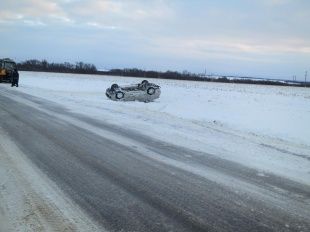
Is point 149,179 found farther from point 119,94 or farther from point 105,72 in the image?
point 105,72

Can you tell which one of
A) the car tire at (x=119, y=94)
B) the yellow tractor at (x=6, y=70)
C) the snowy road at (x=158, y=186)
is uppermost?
the yellow tractor at (x=6, y=70)

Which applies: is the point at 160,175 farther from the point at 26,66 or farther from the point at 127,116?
the point at 26,66

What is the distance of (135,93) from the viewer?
26578 mm

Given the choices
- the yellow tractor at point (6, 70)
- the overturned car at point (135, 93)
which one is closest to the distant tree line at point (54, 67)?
the yellow tractor at point (6, 70)

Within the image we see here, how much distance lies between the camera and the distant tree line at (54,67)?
346 ft

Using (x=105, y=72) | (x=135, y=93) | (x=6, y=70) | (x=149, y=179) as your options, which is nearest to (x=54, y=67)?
(x=105, y=72)

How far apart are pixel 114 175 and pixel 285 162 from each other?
12.1 ft

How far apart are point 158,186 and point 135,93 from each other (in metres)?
20.0

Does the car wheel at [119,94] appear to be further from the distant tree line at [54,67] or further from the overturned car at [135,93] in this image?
the distant tree line at [54,67]

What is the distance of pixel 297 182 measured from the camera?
742 centimetres

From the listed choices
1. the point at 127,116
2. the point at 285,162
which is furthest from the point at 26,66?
the point at 285,162

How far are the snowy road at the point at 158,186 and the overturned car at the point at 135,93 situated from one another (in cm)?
1502

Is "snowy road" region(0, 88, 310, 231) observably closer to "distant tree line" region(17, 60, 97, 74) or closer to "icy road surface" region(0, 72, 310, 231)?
"icy road surface" region(0, 72, 310, 231)

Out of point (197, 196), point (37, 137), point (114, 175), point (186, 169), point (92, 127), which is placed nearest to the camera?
point (197, 196)
